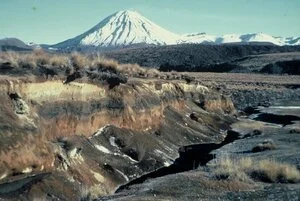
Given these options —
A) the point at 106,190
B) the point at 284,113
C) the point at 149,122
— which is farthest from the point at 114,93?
the point at 284,113

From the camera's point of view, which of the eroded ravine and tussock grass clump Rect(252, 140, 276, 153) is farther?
tussock grass clump Rect(252, 140, 276, 153)

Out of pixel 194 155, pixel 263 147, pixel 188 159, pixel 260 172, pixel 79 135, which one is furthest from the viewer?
pixel 194 155

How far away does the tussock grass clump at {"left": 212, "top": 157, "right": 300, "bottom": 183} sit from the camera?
83.6 feet

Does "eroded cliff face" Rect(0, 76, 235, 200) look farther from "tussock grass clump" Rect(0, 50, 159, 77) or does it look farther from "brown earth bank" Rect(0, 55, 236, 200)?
"tussock grass clump" Rect(0, 50, 159, 77)

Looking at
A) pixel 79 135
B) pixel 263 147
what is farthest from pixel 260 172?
pixel 263 147

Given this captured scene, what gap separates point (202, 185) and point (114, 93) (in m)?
13.9

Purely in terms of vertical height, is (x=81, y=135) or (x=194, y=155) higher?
(x=81, y=135)

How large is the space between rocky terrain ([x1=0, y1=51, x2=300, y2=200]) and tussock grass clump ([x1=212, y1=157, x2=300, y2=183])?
100 millimetres

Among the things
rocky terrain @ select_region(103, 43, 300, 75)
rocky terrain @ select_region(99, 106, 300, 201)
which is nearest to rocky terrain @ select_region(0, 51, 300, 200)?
rocky terrain @ select_region(99, 106, 300, 201)

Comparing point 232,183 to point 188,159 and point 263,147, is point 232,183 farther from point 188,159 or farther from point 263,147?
point 263,147

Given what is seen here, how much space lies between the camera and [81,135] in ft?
104

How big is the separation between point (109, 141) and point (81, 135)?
2690 mm

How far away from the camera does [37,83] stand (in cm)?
2878

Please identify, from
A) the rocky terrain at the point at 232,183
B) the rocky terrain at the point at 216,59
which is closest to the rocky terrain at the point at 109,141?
the rocky terrain at the point at 232,183
